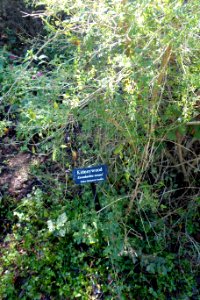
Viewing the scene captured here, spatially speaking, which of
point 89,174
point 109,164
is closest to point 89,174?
point 89,174

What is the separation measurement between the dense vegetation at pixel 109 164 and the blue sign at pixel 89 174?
195 mm

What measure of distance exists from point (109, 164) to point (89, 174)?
0.35m

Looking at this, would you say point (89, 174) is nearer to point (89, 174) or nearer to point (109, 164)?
point (89, 174)

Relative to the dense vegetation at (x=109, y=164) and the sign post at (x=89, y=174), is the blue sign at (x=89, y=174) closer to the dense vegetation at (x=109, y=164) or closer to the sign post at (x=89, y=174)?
the sign post at (x=89, y=174)

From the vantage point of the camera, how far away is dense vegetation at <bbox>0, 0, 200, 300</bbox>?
2695mm

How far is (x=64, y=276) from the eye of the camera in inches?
134

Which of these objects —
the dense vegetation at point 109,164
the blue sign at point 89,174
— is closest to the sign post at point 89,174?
the blue sign at point 89,174

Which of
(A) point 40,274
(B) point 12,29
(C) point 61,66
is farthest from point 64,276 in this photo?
(B) point 12,29

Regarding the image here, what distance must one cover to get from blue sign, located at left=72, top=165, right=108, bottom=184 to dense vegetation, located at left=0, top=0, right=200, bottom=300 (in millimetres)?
195

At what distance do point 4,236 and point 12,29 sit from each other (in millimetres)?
2911

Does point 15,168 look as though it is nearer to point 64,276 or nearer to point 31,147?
point 31,147

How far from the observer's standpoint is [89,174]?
10.8ft

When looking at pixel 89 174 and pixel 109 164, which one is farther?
pixel 109 164

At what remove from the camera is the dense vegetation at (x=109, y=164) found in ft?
8.84
